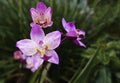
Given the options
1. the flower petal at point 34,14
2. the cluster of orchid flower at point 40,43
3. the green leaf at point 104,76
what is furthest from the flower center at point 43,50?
the green leaf at point 104,76

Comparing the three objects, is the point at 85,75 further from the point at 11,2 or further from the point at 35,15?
the point at 11,2

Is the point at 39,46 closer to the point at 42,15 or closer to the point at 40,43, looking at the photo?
the point at 40,43

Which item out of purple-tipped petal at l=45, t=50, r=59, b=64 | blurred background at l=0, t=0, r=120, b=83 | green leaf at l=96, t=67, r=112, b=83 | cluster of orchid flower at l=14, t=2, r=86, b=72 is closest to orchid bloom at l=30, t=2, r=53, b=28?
cluster of orchid flower at l=14, t=2, r=86, b=72

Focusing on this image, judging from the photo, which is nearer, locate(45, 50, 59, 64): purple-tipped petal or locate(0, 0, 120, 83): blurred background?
locate(45, 50, 59, 64): purple-tipped petal

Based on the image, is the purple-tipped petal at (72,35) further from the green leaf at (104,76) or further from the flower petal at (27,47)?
the green leaf at (104,76)

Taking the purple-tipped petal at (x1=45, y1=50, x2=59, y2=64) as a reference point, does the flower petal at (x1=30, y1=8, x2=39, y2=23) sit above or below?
above

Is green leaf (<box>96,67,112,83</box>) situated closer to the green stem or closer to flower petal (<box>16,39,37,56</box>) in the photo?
the green stem

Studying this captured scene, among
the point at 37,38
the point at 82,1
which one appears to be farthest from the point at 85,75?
the point at 82,1
